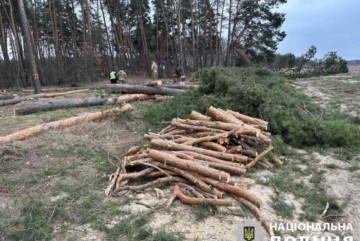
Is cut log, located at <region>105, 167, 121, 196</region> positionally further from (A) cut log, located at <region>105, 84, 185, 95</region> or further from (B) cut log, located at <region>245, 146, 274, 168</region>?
(A) cut log, located at <region>105, 84, 185, 95</region>

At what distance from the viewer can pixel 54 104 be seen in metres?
10.9

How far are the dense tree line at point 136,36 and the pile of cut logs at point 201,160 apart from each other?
20.6 m

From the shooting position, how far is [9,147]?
606cm

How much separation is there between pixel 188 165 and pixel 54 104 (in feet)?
24.5

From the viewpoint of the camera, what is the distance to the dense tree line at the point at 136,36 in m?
25.9

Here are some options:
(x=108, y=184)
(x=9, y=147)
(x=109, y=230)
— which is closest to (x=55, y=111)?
(x=9, y=147)

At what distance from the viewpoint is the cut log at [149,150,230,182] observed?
453 cm

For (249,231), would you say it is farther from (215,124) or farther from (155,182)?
(215,124)

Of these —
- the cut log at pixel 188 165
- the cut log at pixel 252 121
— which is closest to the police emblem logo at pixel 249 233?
the cut log at pixel 188 165

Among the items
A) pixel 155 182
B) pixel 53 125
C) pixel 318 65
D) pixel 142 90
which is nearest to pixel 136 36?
pixel 318 65

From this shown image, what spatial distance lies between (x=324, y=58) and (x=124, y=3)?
1808 cm

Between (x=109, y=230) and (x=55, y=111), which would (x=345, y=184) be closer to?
(x=109, y=230)

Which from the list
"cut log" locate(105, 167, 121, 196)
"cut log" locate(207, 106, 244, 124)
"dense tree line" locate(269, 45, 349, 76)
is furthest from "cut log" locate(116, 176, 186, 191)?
"dense tree line" locate(269, 45, 349, 76)

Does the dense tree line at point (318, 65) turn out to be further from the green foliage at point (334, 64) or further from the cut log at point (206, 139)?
the cut log at point (206, 139)
